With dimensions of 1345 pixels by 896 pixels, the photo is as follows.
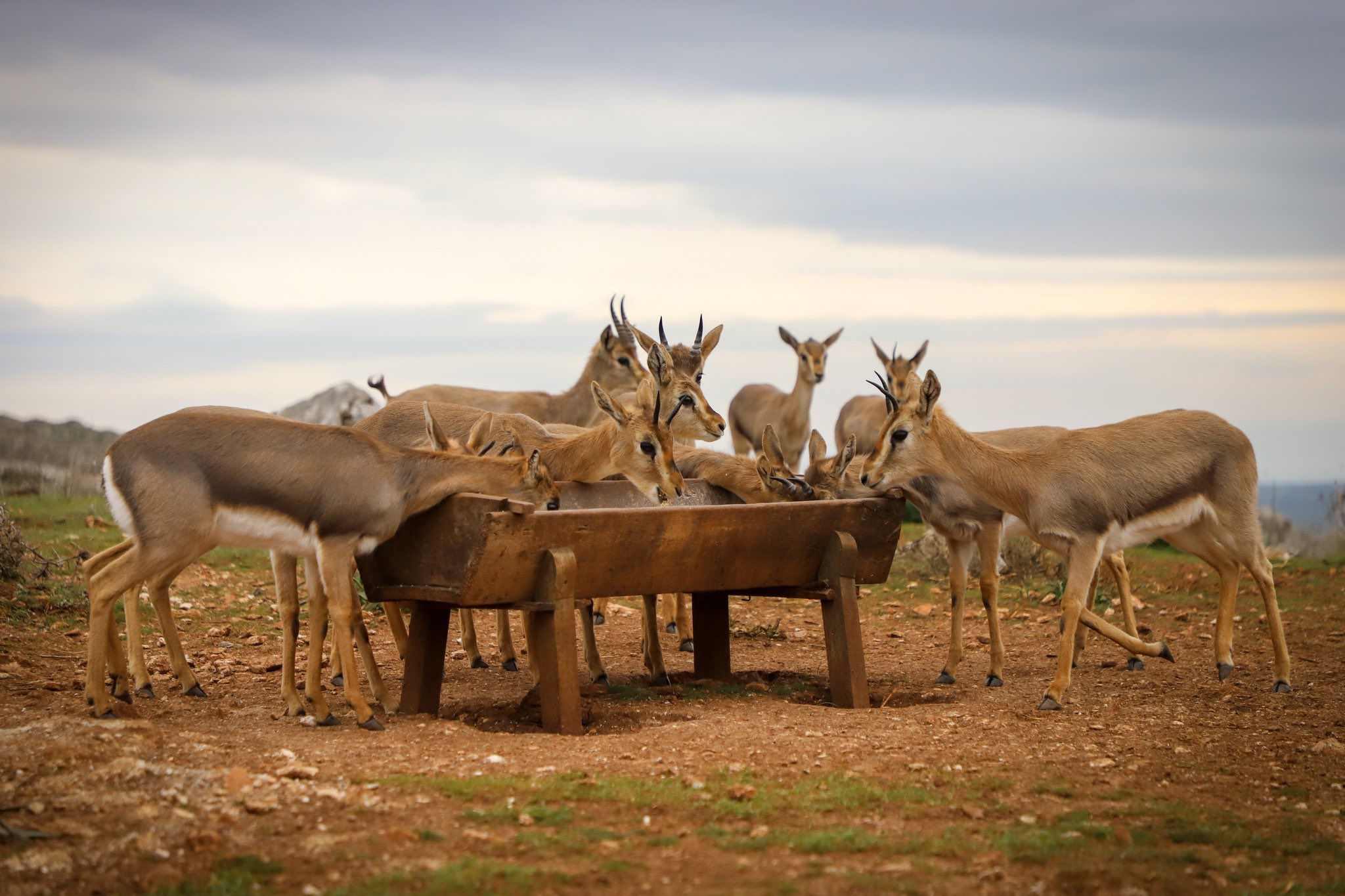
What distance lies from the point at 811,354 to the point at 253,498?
1569cm

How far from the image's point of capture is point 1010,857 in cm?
521

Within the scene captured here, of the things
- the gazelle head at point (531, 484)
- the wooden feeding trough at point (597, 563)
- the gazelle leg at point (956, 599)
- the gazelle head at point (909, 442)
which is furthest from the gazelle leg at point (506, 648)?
the gazelle leg at point (956, 599)

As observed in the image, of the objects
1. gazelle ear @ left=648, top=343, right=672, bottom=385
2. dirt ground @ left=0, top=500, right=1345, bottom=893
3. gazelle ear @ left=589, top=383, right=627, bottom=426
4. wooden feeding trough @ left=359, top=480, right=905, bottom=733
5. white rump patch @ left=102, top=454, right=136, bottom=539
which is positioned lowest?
dirt ground @ left=0, top=500, right=1345, bottom=893

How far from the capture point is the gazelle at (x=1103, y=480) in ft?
29.2

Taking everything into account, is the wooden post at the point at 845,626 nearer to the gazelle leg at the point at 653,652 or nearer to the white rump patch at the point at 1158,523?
the gazelle leg at the point at 653,652

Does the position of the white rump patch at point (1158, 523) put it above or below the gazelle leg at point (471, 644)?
above

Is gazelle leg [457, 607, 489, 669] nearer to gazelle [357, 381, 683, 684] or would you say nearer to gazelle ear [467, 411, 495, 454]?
gazelle [357, 381, 683, 684]

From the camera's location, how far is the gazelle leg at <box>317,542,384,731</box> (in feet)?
24.6

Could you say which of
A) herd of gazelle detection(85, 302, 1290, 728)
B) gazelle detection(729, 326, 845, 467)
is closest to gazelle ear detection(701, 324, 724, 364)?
herd of gazelle detection(85, 302, 1290, 728)

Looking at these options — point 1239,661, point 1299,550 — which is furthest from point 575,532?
point 1299,550

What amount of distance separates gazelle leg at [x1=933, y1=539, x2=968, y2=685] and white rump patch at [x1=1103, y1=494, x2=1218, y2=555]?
1.05 m

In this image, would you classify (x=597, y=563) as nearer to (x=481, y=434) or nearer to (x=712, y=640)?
(x=712, y=640)

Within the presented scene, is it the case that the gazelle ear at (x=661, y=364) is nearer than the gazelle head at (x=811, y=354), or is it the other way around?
the gazelle ear at (x=661, y=364)

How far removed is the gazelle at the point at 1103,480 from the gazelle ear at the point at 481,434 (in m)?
2.81
